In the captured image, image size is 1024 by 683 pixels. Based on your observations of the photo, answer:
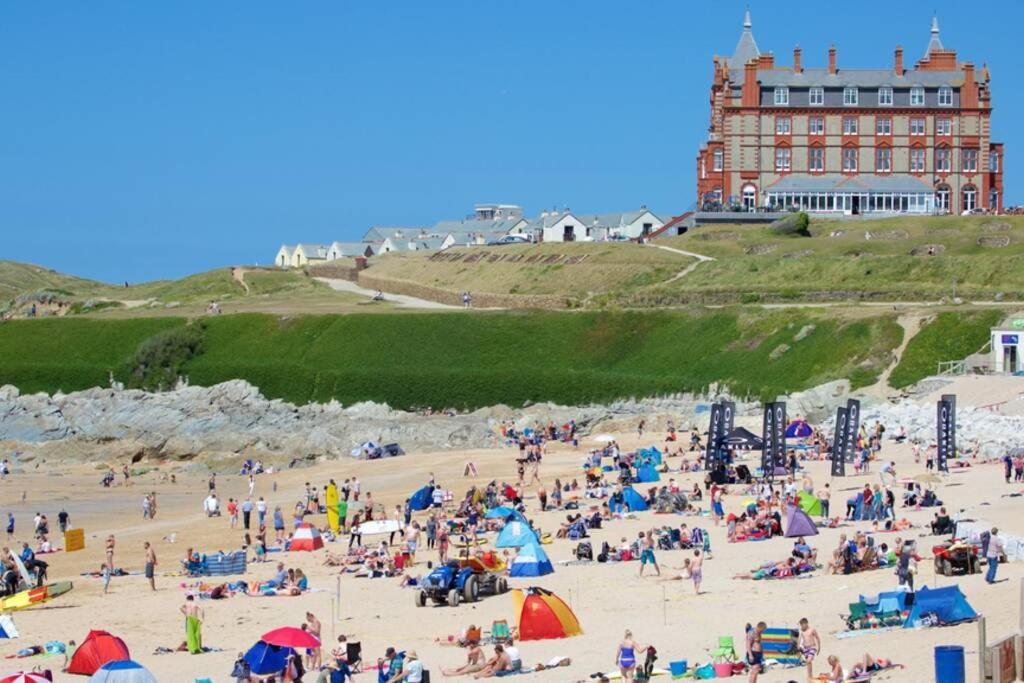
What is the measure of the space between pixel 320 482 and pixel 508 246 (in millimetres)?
55520

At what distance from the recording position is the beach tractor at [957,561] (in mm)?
28625

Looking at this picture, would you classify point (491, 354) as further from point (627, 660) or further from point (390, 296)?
point (627, 660)

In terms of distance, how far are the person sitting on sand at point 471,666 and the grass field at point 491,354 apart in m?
40.6

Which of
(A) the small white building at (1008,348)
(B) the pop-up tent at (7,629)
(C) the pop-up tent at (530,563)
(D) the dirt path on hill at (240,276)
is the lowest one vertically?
(B) the pop-up tent at (7,629)

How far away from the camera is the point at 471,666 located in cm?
2439

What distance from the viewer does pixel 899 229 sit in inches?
3647

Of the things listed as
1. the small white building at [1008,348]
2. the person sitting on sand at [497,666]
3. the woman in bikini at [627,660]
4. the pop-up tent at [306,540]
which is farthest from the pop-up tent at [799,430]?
the woman in bikini at [627,660]

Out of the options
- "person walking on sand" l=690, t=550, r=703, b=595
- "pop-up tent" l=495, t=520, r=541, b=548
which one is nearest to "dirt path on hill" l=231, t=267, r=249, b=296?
"pop-up tent" l=495, t=520, r=541, b=548

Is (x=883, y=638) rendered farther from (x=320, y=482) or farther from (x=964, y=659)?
(x=320, y=482)

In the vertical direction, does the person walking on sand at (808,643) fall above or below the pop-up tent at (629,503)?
below

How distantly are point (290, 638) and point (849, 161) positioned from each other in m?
84.2

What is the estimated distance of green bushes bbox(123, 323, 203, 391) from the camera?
82500mm

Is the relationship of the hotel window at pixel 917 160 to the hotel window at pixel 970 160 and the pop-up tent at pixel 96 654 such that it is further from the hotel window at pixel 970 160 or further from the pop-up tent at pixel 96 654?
the pop-up tent at pixel 96 654

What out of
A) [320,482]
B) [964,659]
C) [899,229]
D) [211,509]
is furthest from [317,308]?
[964,659]
